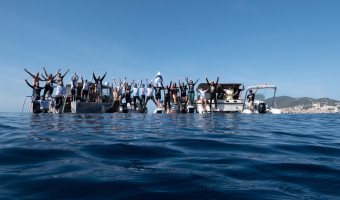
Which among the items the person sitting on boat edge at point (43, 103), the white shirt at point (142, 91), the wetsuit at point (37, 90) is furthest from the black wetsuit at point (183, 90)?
the wetsuit at point (37, 90)

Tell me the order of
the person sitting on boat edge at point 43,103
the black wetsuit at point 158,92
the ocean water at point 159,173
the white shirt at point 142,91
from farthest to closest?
the white shirt at point 142,91, the black wetsuit at point 158,92, the person sitting on boat edge at point 43,103, the ocean water at point 159,173

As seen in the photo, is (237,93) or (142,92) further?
(237,93)

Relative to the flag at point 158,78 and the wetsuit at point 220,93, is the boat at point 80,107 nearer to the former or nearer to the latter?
the flag at point 158,78

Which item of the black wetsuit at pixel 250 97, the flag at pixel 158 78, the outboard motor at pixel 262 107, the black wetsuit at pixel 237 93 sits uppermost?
the flag at pixel 158 78

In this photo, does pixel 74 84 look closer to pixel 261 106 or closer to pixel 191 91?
pixel 191 91

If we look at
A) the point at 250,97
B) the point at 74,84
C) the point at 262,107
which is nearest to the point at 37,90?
the point at 74,84

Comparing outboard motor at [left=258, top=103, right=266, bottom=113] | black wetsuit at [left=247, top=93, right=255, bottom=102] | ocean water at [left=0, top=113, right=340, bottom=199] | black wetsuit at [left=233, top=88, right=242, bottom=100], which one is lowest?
ocean water at [left=0, top=113, right=340, bottom=199]

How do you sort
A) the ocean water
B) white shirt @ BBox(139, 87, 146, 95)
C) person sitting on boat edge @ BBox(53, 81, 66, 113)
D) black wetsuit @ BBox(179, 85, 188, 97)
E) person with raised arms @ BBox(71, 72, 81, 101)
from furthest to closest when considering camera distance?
black wetsuit @ BBox(179, 85, 188, 97) < white shirt @ BBox(139, 87, 146, 95) < person with raised arms @ BBox(71, 72, 81, 101) < person sitting on boat edge @ BBox(53, 81, 66, 113) < the ocean water

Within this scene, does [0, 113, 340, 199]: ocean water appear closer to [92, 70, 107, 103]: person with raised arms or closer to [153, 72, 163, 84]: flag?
[92, 70, 107, 103]: person with raised arms

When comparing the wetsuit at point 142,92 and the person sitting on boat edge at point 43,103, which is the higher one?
the wetsuit at point 142,92

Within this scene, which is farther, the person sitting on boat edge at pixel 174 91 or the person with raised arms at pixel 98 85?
the person sitting on boat edge at pixel 174 91

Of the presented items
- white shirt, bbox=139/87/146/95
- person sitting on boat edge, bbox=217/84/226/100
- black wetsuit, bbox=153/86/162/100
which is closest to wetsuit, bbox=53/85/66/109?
Result: white shirt, bbox=139/87/146/95

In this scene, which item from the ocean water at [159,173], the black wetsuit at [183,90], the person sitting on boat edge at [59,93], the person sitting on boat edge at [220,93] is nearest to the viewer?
the ocean water at [159,173]

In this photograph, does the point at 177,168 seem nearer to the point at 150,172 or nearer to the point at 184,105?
the point at 150,172
